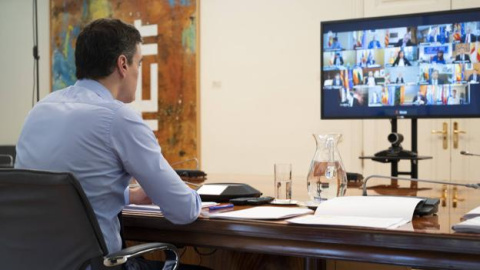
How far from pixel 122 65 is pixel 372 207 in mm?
784

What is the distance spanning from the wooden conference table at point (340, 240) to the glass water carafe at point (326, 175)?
1.10 feet

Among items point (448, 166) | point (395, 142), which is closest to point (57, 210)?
point (395, 142)

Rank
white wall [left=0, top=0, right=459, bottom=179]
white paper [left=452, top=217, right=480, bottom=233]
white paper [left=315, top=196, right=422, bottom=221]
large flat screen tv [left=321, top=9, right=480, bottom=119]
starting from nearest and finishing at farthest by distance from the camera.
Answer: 1. white paper [left=452, top=217, right=480, bottom=233]
2. white paper [left=315, top=196, right=422, bottom=221]
3. large flat screen tv [left=321, top=9, right=480, bottom=119]
4. white wall [left=0, top=0, right=459, bottom=179]

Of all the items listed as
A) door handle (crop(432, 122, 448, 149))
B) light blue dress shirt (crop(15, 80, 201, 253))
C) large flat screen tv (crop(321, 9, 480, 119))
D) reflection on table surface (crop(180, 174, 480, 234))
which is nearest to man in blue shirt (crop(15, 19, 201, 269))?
light blue dress shirt (crop(15, 80, 201, 253))

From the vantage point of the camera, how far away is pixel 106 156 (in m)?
1.40

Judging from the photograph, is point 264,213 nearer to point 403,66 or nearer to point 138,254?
A: point 138,254

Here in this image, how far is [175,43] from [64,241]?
13.0 feet

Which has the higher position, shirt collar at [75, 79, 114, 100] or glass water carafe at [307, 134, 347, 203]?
shirt collar at [75, 79, 114, 100]

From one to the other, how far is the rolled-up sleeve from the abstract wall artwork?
364cm

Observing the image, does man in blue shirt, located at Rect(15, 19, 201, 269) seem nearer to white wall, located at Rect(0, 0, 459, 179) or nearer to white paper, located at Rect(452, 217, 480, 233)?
white paper, located at Rect(452, 217, 480, 233)

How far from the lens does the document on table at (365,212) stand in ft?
4.03

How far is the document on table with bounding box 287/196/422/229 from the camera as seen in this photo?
1230mm

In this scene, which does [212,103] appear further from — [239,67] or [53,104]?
[53,104]

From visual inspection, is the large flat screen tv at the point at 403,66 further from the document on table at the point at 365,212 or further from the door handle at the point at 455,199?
the document on table at the point at 365,212
